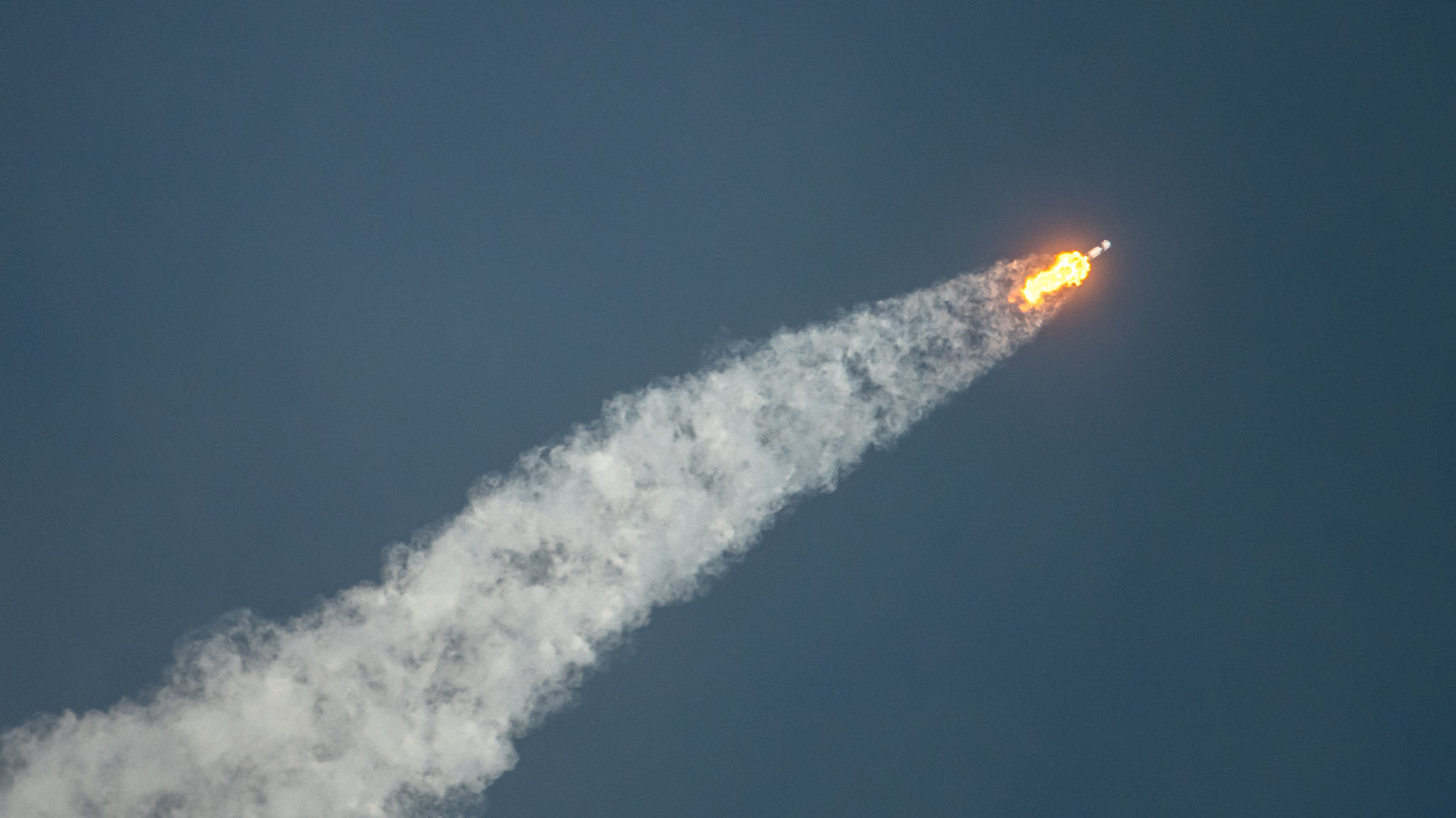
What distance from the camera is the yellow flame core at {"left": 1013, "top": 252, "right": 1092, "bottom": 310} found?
24844mm

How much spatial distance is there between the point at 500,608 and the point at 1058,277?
53.9 ft

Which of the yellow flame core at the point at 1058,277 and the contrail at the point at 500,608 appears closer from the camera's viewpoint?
the contrail at the point at 500,608

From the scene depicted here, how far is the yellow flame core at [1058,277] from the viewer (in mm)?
24844

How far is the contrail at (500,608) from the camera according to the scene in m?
23.2

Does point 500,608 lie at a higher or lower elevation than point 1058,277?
lower

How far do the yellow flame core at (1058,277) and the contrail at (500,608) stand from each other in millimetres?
243

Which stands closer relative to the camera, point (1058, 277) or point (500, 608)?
point (500, 608)

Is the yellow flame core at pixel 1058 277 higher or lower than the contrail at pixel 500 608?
higher

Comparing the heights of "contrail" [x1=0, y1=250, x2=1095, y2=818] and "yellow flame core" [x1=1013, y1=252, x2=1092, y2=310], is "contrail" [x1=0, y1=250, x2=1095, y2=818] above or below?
below

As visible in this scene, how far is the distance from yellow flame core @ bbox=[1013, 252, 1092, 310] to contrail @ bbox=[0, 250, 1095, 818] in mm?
243

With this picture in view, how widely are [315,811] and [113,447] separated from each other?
1036 cm

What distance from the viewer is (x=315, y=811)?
23.4 m

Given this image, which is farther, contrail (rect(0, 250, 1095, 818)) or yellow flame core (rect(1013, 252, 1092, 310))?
yellow flame core (rect(1013, 252, 1092, 310))

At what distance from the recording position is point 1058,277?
24.8m
